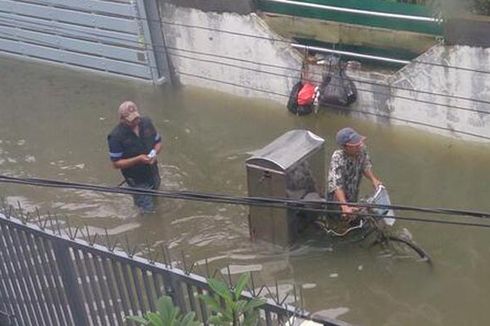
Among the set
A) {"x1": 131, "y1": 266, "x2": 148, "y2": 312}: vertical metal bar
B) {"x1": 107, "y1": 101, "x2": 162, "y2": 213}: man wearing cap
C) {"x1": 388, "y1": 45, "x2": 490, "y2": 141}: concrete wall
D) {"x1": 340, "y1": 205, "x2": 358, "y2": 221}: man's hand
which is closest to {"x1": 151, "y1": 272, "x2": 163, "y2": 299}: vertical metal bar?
{"x1": 131, "y1": 266, "x2": 148, "y2": 312}: vertical metal bar

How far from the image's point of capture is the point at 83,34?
1308 centimetres

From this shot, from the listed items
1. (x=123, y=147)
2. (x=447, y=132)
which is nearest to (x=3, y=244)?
(x=123, y=147)

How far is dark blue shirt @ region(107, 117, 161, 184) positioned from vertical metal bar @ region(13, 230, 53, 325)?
308 cm

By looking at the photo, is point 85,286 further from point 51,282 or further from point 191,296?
point 191,296

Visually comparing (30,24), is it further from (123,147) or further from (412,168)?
(412,168)

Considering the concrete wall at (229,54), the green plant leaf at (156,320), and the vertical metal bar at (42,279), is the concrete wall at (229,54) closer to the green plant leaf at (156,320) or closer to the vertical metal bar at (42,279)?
the vertical metal bar at (42,279)

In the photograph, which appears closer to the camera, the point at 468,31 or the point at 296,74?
the point at 468,31

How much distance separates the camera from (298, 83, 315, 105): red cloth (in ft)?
35.0

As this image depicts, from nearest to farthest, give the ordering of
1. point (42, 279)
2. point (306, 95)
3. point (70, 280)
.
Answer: point (70, 280), point (42, 279), point (306, 95)

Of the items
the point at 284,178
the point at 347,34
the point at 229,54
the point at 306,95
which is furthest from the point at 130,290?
the point at 229,54

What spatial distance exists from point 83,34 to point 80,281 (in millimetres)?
8572

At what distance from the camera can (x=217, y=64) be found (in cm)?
1176

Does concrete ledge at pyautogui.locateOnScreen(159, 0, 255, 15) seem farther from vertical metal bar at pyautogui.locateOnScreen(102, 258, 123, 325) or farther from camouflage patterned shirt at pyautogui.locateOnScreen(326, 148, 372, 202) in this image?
vertical metal bar at pyautogui.locateOnScreen(102, 258, 123, 325)

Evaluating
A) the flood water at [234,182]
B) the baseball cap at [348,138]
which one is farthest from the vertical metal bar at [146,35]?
the baseball cap at [348,138]
